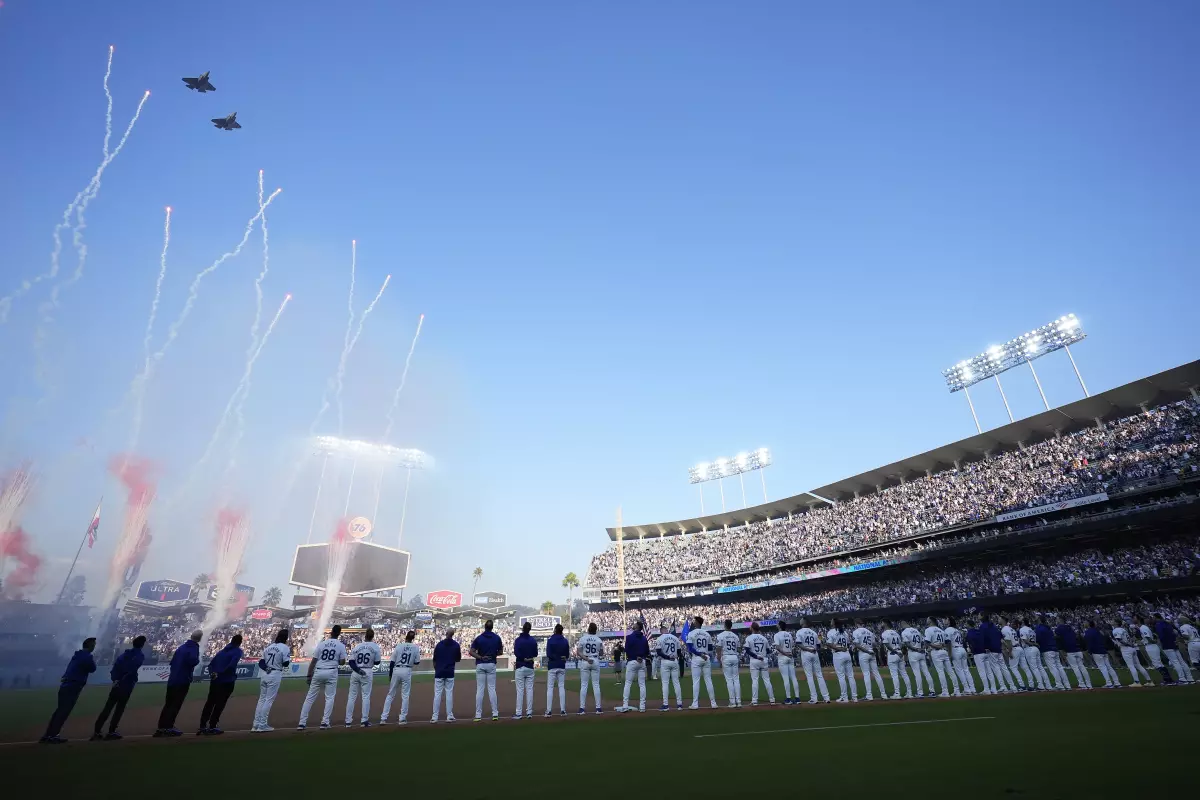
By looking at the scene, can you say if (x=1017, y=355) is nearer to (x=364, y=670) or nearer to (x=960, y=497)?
(x=960, y=497)

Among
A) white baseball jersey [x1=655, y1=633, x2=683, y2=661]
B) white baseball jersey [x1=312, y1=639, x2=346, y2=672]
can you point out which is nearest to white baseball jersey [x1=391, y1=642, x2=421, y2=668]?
white baseball jersey [x1=312, y1=639, x2=346, y2=672]

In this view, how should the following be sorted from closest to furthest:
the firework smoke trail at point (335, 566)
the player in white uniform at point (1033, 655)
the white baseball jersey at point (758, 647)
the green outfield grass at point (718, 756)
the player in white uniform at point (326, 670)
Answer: the green outfield grass at point (718, 756) < the player in white uniform at point (326, 670) < the white baseball jersey at point (758, 647) < the player in white uniform at point (1033, 655) < the firework smoke trail at point (335, 566)

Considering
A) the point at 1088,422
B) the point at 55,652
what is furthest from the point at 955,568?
the point at 55,652

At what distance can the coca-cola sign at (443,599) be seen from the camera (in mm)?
81812

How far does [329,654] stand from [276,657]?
1.06 meters

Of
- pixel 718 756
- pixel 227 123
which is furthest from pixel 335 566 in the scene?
pixel 718 756

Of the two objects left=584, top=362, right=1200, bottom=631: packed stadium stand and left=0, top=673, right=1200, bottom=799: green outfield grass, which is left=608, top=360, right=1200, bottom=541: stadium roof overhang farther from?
left=0, top=673, right=1200, bottom=799: green outfield grass

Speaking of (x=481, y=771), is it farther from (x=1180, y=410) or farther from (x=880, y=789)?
(x=1180, y=410)

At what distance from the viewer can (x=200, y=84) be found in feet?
107

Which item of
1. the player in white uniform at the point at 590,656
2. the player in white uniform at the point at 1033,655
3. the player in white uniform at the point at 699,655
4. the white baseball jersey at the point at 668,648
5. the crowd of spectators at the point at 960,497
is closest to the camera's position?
the player in white uniform at the point at 590,656

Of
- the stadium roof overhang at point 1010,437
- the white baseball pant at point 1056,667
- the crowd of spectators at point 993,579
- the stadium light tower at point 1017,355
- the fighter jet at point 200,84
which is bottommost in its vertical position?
the white baseball pant at point 1056,667

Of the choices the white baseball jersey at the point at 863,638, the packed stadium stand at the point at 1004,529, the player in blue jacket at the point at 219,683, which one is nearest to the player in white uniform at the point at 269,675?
the player in blue jacket at the point at 219,683

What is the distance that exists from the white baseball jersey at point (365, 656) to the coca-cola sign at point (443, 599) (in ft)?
242

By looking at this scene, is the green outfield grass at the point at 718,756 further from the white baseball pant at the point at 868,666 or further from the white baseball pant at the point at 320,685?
the white baseball pant at the point at 868,666
